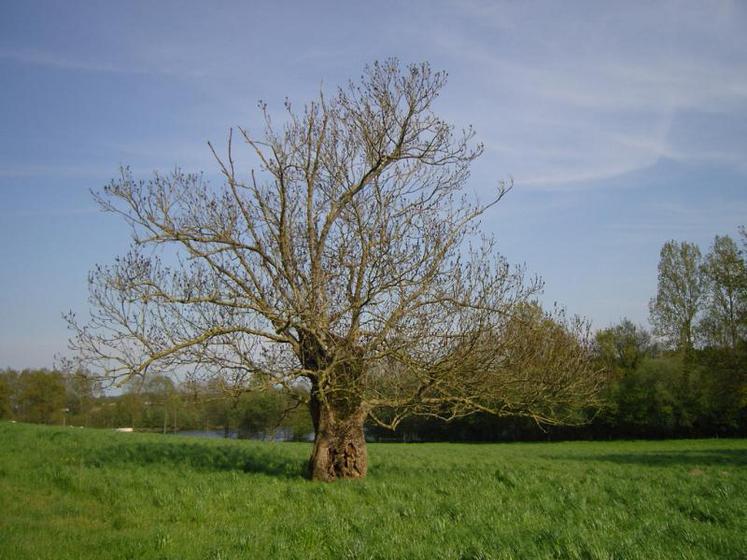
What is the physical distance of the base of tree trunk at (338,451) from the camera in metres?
12.6

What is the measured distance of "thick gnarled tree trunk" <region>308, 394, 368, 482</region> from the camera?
12.6 meters

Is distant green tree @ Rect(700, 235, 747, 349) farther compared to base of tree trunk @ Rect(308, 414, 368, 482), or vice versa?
distant green tree @ Rect(700, 235, 747, 349)

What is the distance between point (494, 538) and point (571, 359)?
764cm

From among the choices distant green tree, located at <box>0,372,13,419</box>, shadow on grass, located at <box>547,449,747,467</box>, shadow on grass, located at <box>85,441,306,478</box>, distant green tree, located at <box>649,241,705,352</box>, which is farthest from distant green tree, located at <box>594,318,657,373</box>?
distant green tree, located at <box>0,372,13,419</box>

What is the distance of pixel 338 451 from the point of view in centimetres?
1268

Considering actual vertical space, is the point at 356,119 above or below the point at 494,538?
above

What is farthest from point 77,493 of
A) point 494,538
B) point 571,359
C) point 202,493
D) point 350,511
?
point 571,359

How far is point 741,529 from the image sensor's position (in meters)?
7.44

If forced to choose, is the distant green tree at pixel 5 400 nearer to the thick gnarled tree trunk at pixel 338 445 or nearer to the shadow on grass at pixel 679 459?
the shadow on grass at pixel 679 459

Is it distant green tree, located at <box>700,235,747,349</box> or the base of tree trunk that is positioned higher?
distant green tree, located at <box>700,235,747,349</box>

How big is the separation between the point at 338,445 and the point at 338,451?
13 centimetres

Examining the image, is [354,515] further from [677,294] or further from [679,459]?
[677,294]

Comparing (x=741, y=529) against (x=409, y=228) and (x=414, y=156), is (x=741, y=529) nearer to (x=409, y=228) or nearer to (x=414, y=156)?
(x=409, y=228)

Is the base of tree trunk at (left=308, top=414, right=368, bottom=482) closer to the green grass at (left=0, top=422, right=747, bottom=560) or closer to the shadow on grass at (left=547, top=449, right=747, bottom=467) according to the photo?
the green grass at (left=0, top=422, right=747, bottom=560)
